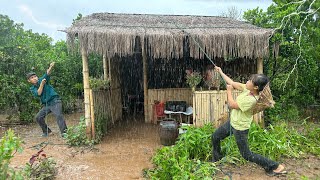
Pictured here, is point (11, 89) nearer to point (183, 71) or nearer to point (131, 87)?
point (131, 87)

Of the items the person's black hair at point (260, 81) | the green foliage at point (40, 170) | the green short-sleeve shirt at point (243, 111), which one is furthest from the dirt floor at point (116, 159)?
the person's black hair at point (260, 81)

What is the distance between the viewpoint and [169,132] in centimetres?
688

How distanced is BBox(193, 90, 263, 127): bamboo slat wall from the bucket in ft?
2.05

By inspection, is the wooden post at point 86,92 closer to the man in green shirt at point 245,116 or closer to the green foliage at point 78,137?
the green foliage at point 78,137

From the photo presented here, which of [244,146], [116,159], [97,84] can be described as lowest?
[116,159]

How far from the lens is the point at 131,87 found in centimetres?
1118

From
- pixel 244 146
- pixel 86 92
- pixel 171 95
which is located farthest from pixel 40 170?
pixel 171 95

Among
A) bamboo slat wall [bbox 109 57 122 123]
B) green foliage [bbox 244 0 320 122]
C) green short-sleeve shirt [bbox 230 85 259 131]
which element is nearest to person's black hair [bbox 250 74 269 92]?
green short-sleeve shirt [bbox 230 85 259 131]

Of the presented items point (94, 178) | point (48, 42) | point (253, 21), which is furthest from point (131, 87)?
point (48, 42)

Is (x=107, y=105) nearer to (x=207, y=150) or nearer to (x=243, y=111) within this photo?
(x=207, y=150)

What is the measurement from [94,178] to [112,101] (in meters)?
4.04

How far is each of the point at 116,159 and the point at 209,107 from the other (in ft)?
8.25

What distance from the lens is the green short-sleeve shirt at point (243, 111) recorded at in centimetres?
467

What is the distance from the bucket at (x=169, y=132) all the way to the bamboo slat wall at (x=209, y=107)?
2.05 ft
